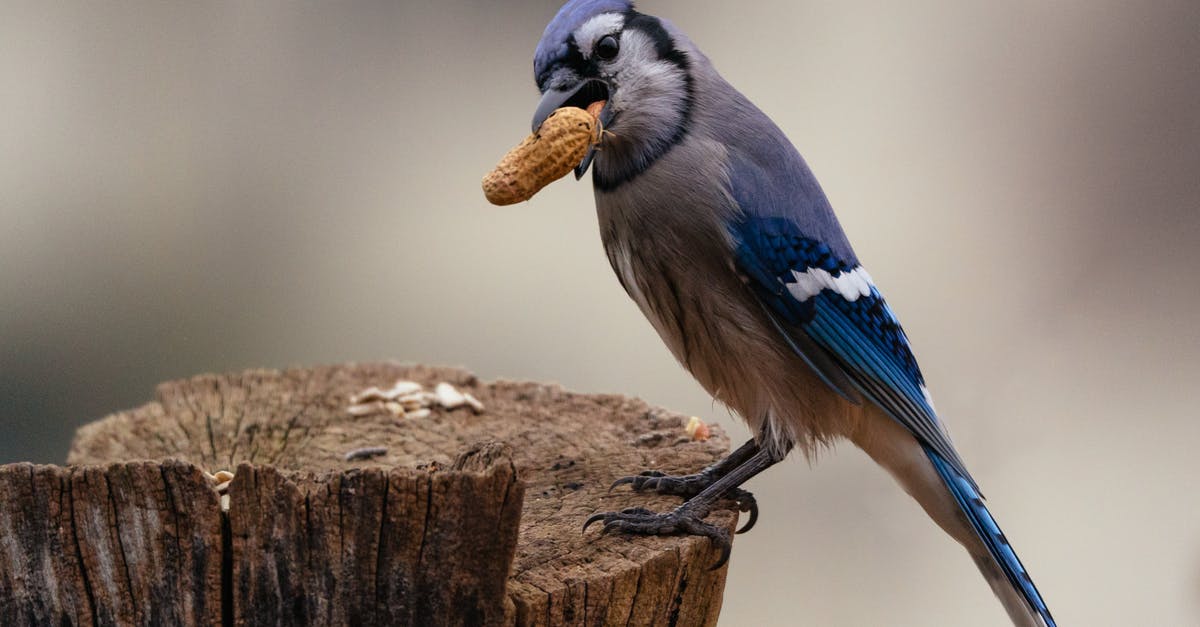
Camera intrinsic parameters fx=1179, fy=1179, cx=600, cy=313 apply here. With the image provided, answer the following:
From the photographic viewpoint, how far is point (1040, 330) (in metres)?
4.02

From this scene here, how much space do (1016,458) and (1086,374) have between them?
0.46 m

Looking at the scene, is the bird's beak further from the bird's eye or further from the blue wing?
the blue wing

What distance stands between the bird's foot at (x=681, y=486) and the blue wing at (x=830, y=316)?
26 cm

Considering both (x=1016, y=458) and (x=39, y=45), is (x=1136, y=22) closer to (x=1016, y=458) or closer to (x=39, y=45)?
(x=1016, y=458)

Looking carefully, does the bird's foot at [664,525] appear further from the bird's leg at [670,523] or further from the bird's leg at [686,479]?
the bird's leg at [686,479]

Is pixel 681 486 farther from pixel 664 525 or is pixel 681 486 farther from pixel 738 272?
pixel 738 272

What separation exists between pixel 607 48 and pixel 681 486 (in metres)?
0.79

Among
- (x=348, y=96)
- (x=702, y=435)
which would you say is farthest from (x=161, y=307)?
(x=702, y=435)

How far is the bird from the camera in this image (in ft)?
6.78

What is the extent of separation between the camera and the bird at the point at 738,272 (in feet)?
6.78

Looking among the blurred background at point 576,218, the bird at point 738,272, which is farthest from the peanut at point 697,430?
the blurred background at point 576,218

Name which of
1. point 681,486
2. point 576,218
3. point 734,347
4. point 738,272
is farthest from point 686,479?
point 576,218

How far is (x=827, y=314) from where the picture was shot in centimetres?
212

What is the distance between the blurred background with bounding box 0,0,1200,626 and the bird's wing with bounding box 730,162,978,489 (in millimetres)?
1647
